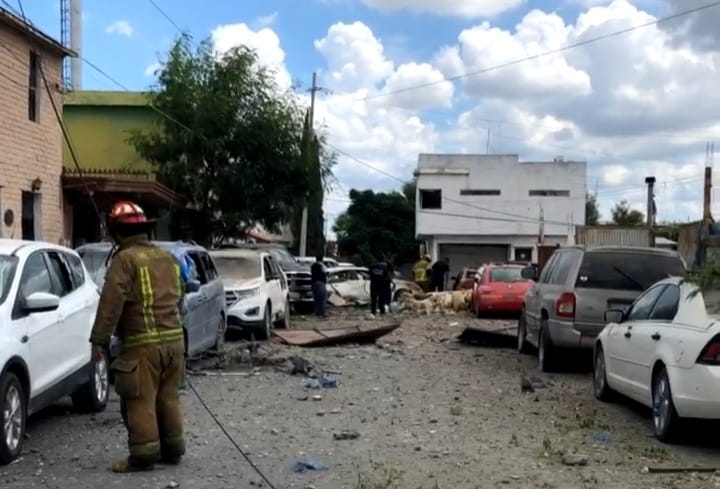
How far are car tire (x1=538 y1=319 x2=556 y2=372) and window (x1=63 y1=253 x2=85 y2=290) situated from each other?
627cm

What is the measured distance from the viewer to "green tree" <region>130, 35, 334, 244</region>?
26.9 metres

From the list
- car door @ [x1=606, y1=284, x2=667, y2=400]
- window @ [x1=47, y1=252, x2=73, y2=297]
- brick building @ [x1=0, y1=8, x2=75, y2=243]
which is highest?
brick building @ [x1=0, y1=8, x2=75, y2=243]

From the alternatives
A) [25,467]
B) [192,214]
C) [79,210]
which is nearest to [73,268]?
[25,467]

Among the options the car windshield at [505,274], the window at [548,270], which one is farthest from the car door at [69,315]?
the car windshield at [505,274]

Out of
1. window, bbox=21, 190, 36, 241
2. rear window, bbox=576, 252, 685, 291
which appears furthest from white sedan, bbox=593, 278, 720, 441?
window, bbox=21, 190, 36, 241

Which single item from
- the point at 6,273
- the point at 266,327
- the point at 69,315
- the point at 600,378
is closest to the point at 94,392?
the point at 69,315

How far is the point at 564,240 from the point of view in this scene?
6075 centimetres

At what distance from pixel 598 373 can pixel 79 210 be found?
1536 cm

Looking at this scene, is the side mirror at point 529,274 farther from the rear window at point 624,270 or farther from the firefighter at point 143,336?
the firefighter at point 143,336

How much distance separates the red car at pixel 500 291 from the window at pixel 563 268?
1007 cm

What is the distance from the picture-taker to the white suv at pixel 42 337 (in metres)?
7.27

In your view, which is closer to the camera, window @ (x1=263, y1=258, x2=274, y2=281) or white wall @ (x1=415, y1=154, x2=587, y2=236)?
window @ (x1=263, y1=258, x2=274, y2=281)

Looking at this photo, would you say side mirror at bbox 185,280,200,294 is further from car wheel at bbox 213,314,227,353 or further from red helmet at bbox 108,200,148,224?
red helmet at bbox 108,200,148,224

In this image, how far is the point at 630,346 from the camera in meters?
9.42
